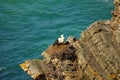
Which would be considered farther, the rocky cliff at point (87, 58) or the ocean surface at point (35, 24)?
the ocean surface at point (35, 24)

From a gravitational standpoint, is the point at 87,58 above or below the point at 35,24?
above

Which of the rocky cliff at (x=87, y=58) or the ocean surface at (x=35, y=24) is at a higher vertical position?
the rocky cliff at (x=87, y=58)

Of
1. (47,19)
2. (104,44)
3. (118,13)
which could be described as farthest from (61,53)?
(47,19)

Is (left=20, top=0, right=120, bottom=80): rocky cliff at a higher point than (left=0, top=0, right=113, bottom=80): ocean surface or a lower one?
higher

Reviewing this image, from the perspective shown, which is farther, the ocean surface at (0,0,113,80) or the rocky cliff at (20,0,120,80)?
the ocean surface at (0,0,113,80)
